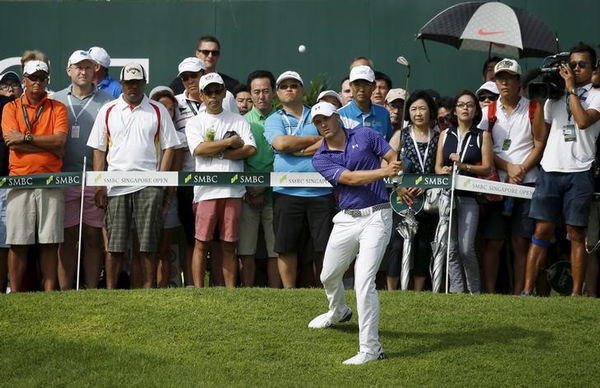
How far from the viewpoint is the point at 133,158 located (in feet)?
44.9

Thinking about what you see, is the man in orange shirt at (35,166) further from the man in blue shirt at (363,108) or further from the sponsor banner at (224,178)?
the man in blue shirt at (363,108)

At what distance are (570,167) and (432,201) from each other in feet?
5.13

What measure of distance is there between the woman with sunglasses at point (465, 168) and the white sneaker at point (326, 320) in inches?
86.7

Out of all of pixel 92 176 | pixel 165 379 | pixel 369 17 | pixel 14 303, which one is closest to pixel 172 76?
pixel 369 17

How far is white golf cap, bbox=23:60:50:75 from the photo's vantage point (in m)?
13.8

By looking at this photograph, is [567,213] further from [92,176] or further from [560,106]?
[92,176]

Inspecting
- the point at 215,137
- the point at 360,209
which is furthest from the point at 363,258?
the point at 215,137

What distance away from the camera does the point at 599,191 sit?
13578 mm

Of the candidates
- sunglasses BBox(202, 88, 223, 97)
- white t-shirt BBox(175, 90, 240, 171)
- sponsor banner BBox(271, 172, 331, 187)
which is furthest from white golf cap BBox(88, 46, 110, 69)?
sponsor banner BBox(271, 172, 331, 187)

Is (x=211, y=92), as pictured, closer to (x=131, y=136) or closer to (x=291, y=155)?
(x=131, y=136)

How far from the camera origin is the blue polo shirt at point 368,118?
13.8m

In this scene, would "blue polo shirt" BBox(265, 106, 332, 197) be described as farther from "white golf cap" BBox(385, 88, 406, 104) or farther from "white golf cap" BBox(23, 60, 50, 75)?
"white golf cap" BBox(23, 60, 50, 75)

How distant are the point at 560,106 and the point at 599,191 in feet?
3.37

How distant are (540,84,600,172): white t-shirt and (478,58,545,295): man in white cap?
0.24 metres
